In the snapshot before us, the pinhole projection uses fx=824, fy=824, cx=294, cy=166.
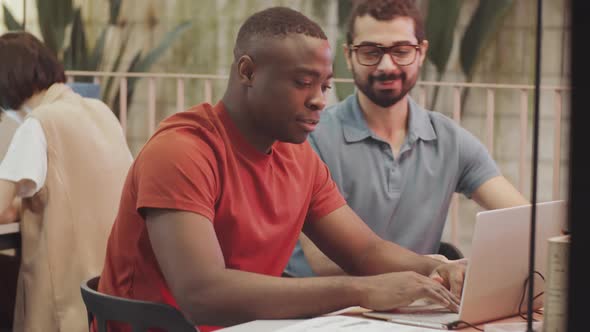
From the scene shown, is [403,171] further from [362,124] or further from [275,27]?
[275,27]

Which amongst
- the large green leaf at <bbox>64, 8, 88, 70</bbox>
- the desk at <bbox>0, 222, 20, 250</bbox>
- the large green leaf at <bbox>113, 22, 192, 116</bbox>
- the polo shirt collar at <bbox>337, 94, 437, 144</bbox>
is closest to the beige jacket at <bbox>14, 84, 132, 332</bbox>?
the desk at <bbox>0, 222, 20, 250</bbox>

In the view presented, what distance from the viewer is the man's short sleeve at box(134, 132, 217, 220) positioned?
1.44 m

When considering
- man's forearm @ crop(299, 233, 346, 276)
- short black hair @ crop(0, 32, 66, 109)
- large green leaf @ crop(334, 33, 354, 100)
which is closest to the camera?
man's forearm @ crop(299, 233, 346, 276)

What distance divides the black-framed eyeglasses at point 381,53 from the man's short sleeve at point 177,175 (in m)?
0.74

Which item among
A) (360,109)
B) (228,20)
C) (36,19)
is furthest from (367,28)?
(36,19)

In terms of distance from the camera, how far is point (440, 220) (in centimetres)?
218

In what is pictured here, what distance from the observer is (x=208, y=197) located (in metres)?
1.49

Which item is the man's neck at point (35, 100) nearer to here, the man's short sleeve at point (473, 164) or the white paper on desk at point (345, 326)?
the man's short sleeve at point (473, 164)

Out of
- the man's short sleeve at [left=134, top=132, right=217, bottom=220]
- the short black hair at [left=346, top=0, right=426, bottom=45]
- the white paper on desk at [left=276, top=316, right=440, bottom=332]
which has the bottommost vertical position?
the white paper on desk at [left=276, top=316, right=440, bottom=332]

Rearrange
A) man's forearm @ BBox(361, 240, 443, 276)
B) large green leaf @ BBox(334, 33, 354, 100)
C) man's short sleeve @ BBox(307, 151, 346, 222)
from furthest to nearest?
large green leaf @ BBox(334, 33, 354, 100) → man's short sleeve @ BBox(307, 151, 346, 222) → man's forearm @ BBox(361, 240, 443, 276)

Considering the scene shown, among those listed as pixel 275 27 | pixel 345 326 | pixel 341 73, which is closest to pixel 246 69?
pixel 275 27

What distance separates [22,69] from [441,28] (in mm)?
2610

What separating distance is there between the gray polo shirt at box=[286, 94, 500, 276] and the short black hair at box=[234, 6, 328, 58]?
0.57 metres

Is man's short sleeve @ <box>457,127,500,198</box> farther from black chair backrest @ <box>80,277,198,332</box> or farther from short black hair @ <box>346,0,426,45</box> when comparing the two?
black chair backrest @ <box>80,277,198,332</box>
